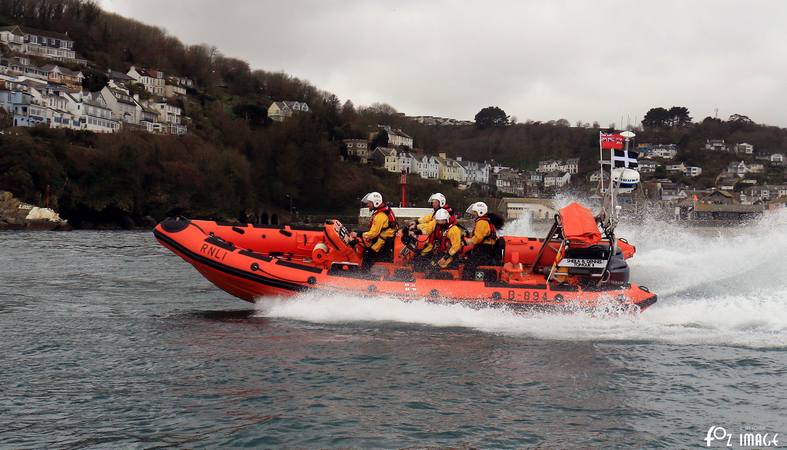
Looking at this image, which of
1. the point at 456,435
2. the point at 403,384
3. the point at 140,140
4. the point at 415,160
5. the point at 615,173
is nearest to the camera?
the point at 456,435

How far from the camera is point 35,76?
8769cm

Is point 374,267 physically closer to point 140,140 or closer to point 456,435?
point 456,435

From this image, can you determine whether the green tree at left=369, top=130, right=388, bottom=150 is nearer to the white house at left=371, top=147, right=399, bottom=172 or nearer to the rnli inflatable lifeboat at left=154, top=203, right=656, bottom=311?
the white house at left=371, top=147, right=399, bottom=172

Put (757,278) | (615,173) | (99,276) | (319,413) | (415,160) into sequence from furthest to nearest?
(415,160), (99,276), (757,278), (615,173), (319,413)

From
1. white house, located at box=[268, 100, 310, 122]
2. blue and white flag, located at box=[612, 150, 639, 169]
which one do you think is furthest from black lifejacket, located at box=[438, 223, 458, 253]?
white house, located at box=[268, 100, 310, 122]

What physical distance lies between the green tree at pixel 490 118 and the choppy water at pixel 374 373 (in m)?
176

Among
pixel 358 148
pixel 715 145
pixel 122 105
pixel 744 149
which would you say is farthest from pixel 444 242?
pixel 715 145

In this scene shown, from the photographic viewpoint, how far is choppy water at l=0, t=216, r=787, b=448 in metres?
7.54

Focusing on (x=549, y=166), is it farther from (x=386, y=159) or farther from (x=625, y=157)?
(x=625, y=157)

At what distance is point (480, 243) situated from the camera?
46.1 feet

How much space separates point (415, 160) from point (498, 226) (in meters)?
103

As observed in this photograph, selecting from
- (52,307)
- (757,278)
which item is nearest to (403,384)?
(52,307)

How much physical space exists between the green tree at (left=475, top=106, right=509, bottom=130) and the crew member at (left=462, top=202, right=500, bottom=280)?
177 m
